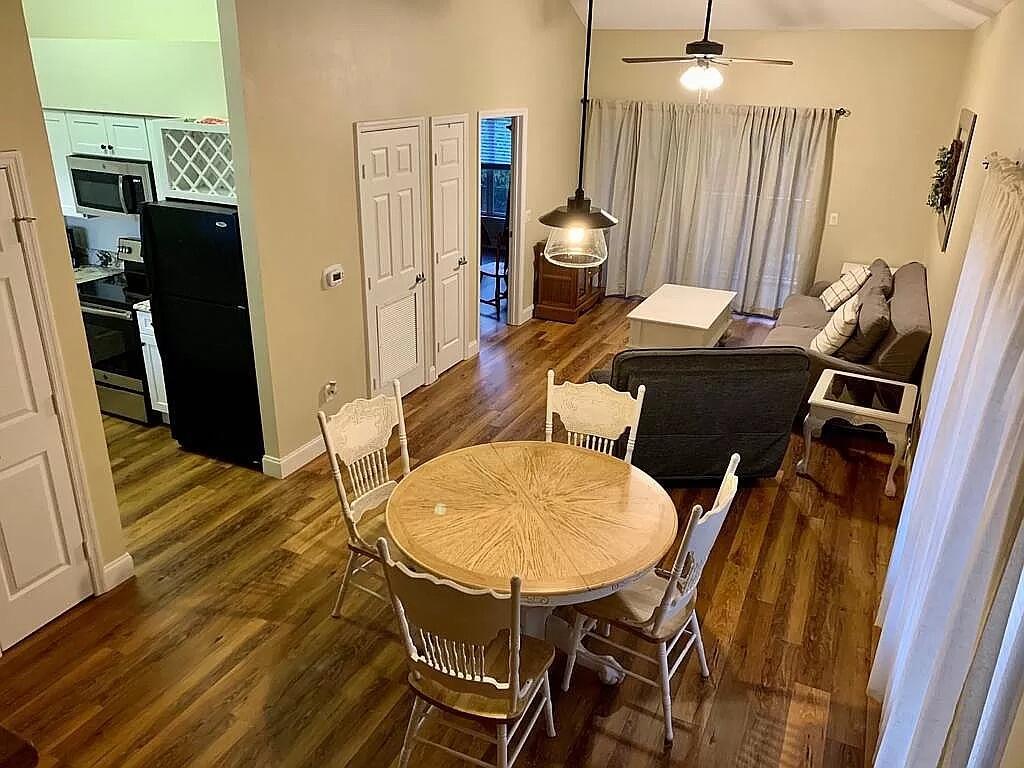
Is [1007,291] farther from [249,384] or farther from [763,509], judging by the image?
[249,384]

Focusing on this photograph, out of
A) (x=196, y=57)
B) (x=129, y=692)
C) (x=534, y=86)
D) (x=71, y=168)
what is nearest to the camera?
(x=129, y=692)

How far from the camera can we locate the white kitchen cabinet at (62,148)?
4879mm

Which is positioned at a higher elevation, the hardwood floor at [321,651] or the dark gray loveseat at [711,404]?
the dark gray loveseat at [711,404]

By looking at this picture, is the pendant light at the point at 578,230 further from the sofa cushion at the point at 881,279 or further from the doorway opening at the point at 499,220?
the sofa cushion at the point at 881,279

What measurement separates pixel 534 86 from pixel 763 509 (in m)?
4.25

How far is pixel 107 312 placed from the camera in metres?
4.98

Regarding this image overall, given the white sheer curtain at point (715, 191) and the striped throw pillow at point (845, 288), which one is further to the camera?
the white sheer curtain at point (715, 191)

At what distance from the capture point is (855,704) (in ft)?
9.92

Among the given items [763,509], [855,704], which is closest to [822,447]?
[763,509]

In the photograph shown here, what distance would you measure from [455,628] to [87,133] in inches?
169

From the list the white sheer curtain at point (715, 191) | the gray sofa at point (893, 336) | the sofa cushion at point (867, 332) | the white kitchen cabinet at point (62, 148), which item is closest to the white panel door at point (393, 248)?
the white kitchen cabinet at point (62, 148)

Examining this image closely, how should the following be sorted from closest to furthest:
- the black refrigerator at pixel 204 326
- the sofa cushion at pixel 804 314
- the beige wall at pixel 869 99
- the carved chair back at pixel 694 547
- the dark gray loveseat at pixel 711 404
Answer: the carved chair back at pixel 694 547
the dark gray loveseat at pixel 711 404
the black refrigerator at pixel 204 326
the sofa cushion at pixel 804 314
the beige wall at pixel 869 99

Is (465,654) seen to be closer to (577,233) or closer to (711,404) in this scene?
(577,233)

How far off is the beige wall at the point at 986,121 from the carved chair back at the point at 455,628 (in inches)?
101
